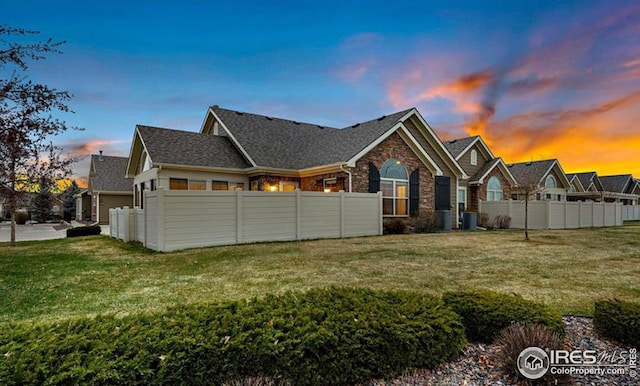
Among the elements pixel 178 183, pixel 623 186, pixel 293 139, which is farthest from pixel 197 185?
pixel 623 186

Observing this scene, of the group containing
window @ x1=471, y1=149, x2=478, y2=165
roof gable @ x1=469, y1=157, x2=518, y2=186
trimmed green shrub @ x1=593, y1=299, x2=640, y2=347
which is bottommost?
trimmed green shrub @ x1=593, y1=299, x2=640, y2=347

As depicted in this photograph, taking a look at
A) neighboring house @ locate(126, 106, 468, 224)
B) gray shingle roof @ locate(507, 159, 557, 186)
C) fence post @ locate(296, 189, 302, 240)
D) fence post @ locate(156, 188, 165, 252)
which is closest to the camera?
fence post @ locate(156, 188, 165, 252)

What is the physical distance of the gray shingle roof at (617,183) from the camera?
4216cm

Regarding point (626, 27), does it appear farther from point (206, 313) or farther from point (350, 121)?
point (350, 121)

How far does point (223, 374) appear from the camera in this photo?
234 centimetres

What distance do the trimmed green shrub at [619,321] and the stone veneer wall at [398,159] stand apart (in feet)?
40.1

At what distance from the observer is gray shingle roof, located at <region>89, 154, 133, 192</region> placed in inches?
1126

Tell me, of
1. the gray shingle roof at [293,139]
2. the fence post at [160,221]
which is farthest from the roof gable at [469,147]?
the fence post at [160,221]

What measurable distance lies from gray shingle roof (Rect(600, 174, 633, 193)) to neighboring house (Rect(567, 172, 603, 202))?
8.06 m

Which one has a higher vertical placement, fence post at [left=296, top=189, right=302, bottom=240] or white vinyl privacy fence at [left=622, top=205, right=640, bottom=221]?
fence post at [left=296, top=189, right=302, bottom=240]

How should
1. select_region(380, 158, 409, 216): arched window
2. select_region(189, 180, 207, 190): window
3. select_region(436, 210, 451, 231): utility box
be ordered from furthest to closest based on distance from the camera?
1. select_region(436, 210, 451, 231): utility box
2. select_region(380, 158, 409, 216): arched window
3. select_region(189, 180, 207, 190): window

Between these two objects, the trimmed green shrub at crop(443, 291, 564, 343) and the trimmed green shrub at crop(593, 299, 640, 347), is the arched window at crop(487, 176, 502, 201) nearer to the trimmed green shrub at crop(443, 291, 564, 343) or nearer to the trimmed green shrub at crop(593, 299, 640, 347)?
the trimmed green shrub at crop(593, 299, 640, 347)

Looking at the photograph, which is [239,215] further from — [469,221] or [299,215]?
[469,221]

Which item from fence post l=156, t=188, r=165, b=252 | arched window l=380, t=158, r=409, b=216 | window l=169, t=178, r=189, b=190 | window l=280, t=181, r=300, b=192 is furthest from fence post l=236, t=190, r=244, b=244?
arched window l=380, t=158, r=409, b=216
